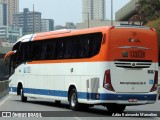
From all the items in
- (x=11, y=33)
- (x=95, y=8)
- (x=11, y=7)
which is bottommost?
(x=11, y=33)

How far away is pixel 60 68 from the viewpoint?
72.2 feet

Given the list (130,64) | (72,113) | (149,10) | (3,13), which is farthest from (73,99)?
(3,13)

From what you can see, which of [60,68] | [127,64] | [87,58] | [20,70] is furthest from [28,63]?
[127,64]

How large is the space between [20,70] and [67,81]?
6.80m

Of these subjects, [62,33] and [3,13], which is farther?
[3,13]

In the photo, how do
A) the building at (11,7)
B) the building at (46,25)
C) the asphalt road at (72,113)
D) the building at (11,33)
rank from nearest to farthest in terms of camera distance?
the asphalt road at (72,113), the building at (46,25), the building at (11,33), the building at (11,7)

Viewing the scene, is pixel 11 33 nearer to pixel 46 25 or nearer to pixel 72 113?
pixel 46 25

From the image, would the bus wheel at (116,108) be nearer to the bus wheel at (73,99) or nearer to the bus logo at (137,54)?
the bus wheel at (73,99)

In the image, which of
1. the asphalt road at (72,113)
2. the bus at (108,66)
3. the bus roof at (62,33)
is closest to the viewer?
the asphalt road at (72,113)

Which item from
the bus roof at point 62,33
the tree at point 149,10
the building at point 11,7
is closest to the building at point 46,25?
the building at point 11,7

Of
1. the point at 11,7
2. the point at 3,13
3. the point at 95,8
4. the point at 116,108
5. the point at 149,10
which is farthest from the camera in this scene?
the point at 11,7

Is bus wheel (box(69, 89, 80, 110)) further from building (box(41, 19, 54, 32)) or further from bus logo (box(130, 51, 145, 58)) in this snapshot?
building (box(41, 19, 54, 32))

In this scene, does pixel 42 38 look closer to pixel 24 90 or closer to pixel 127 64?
pixel 24 90

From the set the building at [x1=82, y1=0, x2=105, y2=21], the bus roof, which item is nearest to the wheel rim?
the bus roof
